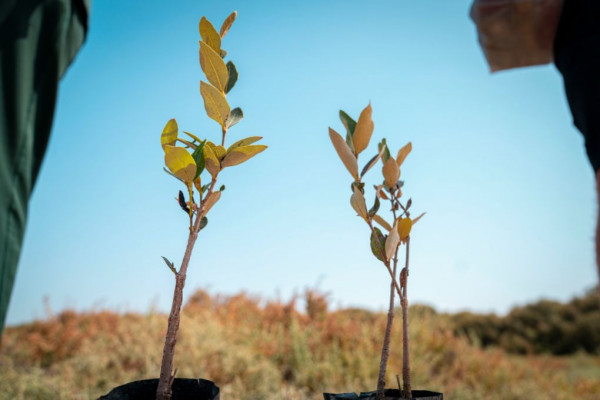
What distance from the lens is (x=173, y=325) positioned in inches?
27.2

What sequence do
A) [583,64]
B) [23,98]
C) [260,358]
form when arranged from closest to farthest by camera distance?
[583,64]
[23,98]
[260,358]

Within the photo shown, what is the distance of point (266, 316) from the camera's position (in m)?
4.13

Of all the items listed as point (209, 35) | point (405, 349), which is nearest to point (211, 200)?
point (209, 35)

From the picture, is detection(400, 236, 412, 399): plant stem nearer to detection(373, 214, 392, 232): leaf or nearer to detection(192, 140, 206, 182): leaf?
detection(373, 214, 392, 232): leaf

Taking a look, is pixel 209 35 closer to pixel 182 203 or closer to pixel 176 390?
pixel 182 203

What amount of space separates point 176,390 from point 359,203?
0.42m

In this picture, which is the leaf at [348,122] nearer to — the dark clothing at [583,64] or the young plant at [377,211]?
the young plant at [377,211]

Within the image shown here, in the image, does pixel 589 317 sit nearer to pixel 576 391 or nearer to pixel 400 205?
pixel 576 391

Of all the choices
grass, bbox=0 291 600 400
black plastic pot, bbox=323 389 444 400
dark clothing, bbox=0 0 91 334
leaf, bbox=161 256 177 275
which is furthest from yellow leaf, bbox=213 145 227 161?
grass, bbox=0 291 600 400

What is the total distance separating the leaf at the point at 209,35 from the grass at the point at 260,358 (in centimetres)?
130

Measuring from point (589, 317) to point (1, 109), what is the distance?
899 cm

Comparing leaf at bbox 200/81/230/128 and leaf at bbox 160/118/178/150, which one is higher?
leaf at bbox 200/81/230/128

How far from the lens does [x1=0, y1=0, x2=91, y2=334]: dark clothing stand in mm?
1284

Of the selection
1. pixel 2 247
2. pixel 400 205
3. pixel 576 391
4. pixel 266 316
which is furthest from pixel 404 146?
pixel 576 391
